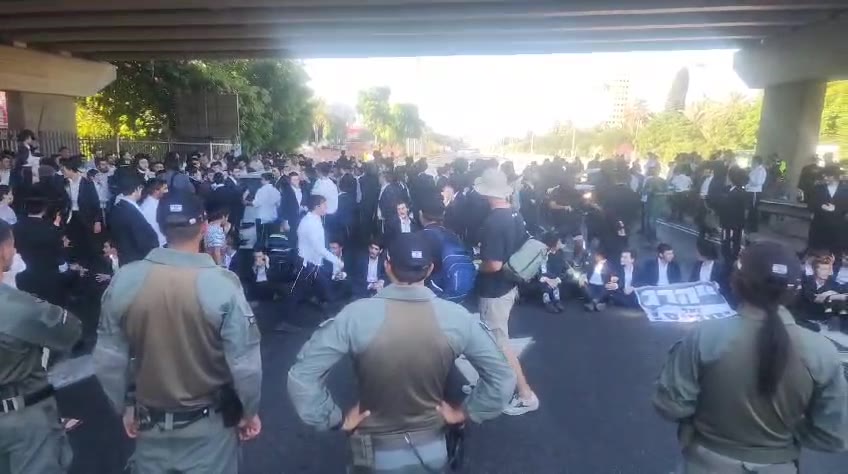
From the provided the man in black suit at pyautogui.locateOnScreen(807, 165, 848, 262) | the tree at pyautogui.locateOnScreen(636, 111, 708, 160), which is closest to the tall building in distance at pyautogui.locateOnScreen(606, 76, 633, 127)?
the tree at pyautogui.locateOnScreen(636, 111, 708, 160)

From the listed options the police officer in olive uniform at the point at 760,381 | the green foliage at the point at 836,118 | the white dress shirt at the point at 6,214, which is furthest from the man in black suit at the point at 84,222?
the green foliage at the point at 836,118

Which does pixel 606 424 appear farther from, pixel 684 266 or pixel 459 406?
pixel 684 266

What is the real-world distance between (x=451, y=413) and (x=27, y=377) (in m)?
2.00

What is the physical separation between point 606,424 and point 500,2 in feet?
33.0

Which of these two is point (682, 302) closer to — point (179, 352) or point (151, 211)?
point (151, 211)

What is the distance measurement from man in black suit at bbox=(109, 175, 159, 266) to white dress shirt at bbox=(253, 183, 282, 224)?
3917mm

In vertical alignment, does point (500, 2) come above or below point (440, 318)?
above

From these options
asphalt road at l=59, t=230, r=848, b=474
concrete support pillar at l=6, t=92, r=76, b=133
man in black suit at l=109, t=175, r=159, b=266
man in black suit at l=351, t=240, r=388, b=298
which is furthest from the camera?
concrete support pillar at l=6, t=92, r=76, b=133

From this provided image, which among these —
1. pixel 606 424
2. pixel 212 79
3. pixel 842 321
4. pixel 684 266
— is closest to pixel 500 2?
pixel 684 266

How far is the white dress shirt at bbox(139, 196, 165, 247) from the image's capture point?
6820 mm

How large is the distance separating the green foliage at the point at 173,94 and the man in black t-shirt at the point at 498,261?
22.2 meters

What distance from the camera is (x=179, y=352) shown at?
275cm

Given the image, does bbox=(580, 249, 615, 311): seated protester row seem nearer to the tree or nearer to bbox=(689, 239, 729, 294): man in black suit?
bbox=(689, 239, 729, 294): man in black suit

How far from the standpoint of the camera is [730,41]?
58.9 ft
